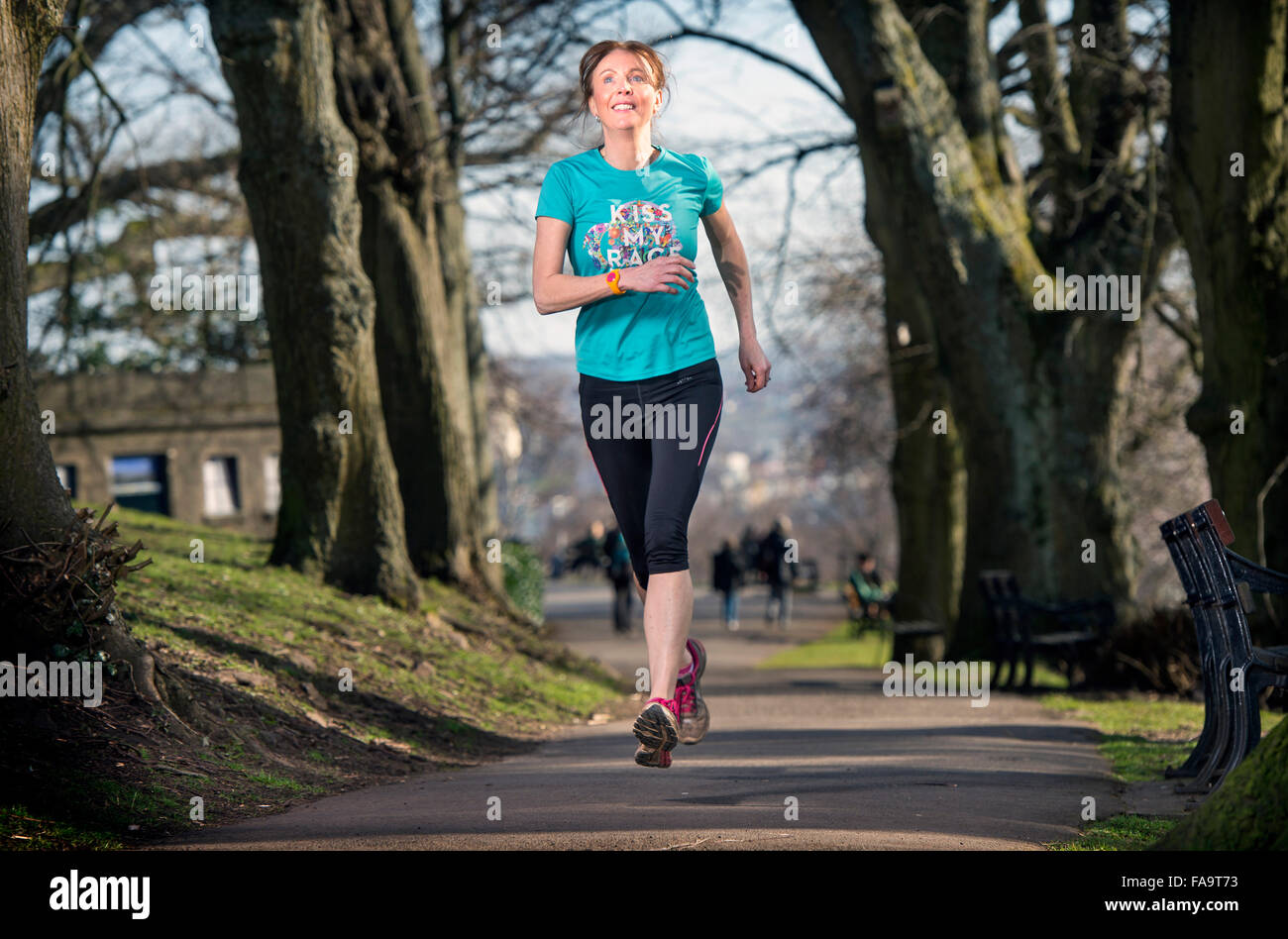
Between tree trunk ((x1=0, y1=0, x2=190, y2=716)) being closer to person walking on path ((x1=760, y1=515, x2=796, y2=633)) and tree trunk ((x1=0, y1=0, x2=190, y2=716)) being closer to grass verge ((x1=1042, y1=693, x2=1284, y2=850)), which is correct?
grass verge ((x1=1042, y1=693, x2=1284, y2=850))

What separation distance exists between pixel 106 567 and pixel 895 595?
15359 millimetres

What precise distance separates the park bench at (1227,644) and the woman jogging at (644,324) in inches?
103

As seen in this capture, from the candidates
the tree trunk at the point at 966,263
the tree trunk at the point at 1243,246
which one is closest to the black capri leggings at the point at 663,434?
the tree trunk at the point at 1243,246

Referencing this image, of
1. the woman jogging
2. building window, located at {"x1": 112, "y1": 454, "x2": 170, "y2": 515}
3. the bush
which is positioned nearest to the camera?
the woman jogging

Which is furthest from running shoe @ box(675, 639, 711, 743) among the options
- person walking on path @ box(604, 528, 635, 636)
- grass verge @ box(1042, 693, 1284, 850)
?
person walking on path @ box(604, 528, 635, 636)

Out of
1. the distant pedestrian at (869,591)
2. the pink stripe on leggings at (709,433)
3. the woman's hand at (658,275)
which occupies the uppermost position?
the woman's hand at (658,275)

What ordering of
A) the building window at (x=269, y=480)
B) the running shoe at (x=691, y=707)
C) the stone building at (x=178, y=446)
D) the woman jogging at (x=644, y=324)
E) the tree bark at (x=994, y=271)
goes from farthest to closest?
the building window at (x=269, y=480)
the stone building at (x=178, y=446)
the tree bark at (x=994, y=271)
the running shoe at (x=691, y=707)
the woman jogging at (x=644, y=324)

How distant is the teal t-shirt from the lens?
4754mm

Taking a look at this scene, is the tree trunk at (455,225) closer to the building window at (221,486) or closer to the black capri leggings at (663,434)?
the black capri leggings at (663,434)

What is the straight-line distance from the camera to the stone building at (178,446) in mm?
44422

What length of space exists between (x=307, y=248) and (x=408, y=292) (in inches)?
132

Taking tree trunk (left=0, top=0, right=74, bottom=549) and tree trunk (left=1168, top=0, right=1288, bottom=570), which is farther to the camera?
tree trunk (left=1168, top=0, right=1288, bottom=570)
